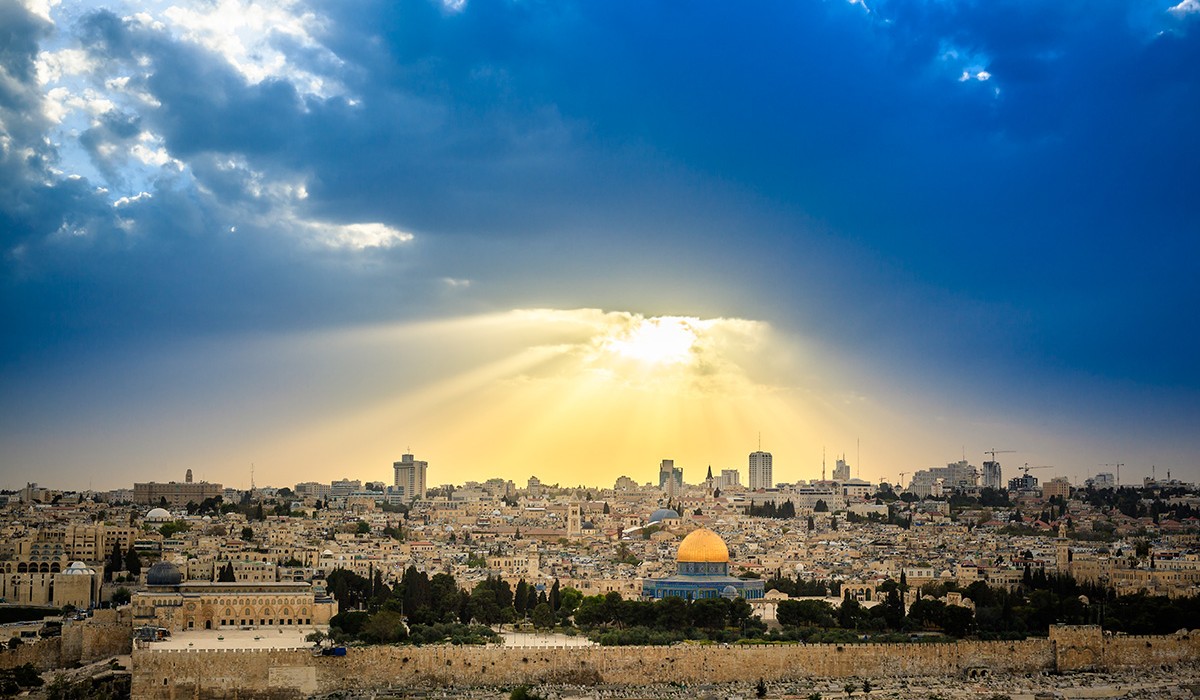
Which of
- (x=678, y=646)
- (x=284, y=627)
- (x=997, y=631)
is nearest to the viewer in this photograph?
(x=678, y=646)

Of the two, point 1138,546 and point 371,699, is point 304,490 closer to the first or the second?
point 1138,546

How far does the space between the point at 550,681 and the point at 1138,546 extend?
30.7 m

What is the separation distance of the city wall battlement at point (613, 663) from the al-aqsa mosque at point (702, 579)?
8.08 metres

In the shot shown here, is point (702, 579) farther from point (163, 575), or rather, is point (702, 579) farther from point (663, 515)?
point (663, 515)

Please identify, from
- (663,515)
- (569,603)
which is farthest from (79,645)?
(663,515)

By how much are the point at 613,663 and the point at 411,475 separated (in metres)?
69.7

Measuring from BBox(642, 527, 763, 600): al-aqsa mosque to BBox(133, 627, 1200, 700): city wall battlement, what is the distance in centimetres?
808

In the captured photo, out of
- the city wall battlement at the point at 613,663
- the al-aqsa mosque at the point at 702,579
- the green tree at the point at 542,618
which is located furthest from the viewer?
the al-aqsa mosque at the point at 702,579

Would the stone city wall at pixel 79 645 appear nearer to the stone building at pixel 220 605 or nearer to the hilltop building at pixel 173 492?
the stone building at pixel 220 605

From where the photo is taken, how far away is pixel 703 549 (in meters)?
43.8

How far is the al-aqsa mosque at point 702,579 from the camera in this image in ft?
135

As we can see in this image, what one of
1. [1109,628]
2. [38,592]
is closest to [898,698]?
[1109,628]

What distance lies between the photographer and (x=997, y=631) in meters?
35.9

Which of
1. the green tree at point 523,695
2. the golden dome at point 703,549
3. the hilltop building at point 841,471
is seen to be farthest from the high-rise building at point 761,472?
the green tree at point 523,695
